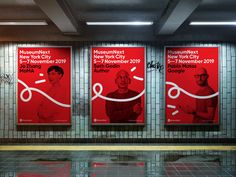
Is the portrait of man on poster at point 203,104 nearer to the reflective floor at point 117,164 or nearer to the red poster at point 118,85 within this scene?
the red poster at point 118,85

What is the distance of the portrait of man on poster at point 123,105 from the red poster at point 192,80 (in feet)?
2.95

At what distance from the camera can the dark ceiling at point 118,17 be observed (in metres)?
7.23

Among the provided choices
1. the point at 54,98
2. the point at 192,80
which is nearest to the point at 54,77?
the point at 54,98

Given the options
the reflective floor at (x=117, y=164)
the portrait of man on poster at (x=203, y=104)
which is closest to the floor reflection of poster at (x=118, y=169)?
the reflective floor at (x=117, y=164)

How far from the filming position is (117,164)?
7.11m

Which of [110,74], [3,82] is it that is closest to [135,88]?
[110,74]

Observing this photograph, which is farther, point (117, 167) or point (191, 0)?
point (117, 167)

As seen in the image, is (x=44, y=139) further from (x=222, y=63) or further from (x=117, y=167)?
(x=222, y=63)

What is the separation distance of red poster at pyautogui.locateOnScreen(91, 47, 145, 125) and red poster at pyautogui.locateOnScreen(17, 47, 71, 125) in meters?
0.79

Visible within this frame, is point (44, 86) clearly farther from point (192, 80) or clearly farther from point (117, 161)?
point (192, 80)

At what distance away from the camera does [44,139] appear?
9.90 m

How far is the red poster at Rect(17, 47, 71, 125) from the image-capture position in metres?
9.84

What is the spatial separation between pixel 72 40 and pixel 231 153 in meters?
5.16

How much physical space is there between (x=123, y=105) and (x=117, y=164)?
2950 millimetres
